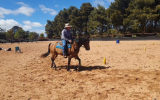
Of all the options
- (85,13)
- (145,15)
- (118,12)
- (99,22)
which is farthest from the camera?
(85,13)

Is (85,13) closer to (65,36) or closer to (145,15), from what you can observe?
(145,15)

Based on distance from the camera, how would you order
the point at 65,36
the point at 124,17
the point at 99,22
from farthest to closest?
the point at 99,22 → the point at 124,17 → the point at 65,36

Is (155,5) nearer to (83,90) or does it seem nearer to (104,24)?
(104,24)

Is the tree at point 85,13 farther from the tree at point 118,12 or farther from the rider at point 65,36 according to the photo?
the rider at point 65,36

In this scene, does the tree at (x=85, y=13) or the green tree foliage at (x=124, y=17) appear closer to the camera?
the green tree foliage at (x=124, y=17)

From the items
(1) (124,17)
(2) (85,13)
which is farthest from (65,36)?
(2) (85,13)

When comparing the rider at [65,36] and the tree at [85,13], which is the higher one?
the tree at [85,13]

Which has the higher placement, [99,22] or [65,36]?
[99,22]

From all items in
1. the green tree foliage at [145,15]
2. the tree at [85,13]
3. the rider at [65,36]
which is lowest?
the rider at [65,36]

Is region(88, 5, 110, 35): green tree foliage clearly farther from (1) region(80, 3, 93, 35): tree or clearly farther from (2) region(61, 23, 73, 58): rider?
(2) region(61, 23, 73, 58): rider

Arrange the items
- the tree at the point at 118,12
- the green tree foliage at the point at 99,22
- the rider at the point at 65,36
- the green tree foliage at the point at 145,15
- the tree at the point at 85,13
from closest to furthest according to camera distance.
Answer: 1. the rider at the point at 65,36
2. the green tree foliage at the point at 145,15
3. the tree at the point at 118,12
4. the green tree foliage at the point at 99,22
5. the tree at the point at 85,13

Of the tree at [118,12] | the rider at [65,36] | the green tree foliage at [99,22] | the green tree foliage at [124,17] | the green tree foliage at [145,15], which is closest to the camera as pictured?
the rider at [65,36]

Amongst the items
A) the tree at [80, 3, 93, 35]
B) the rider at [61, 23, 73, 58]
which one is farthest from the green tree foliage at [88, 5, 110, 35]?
the rider at [61, 23, 73, 58]

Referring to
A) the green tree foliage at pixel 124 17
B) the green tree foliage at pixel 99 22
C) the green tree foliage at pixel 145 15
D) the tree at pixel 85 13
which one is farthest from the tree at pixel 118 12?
the tree at pixel 85 13
